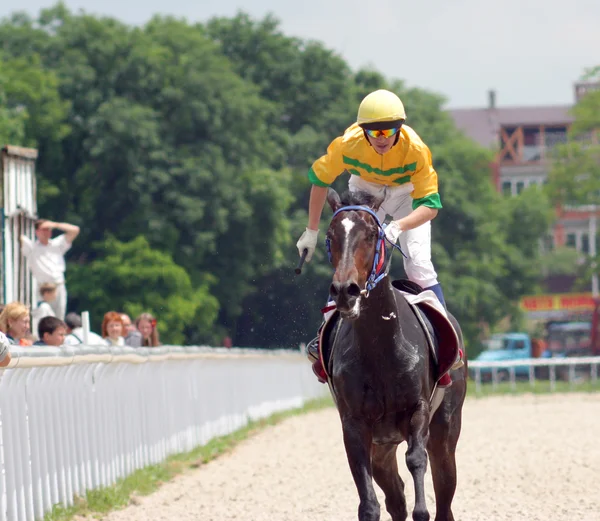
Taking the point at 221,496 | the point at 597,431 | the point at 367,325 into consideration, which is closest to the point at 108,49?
the point at 597,431

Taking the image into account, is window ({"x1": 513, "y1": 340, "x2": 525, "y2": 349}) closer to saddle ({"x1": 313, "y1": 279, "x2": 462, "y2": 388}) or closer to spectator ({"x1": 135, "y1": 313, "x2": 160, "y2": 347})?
spectator ({"x1": 135, "y1": 313, "x2": 160, "y2": 347})

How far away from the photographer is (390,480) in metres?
8.56

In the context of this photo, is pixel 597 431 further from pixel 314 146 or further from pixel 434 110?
pixel 434 110

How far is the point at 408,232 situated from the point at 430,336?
0.69 meters

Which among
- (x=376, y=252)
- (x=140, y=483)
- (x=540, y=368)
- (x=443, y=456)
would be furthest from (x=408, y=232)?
(x=540, y=368)

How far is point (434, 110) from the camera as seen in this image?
194 ft

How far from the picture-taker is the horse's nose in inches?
268

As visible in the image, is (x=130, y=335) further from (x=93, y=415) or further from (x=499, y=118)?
(x=499, y=118)

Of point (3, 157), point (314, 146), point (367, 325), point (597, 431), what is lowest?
point (597, 431)

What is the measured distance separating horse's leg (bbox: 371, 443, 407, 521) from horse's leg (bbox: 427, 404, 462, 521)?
23cm

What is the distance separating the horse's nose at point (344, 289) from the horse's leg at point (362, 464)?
902mm

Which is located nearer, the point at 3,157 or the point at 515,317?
the point at 3,157

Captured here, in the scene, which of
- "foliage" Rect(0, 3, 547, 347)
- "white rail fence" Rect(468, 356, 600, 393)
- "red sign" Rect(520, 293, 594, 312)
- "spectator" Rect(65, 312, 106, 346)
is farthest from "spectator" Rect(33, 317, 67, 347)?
→ "red sign" Rect(520, 293, 594, 312)

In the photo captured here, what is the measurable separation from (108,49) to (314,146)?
10886 mm
